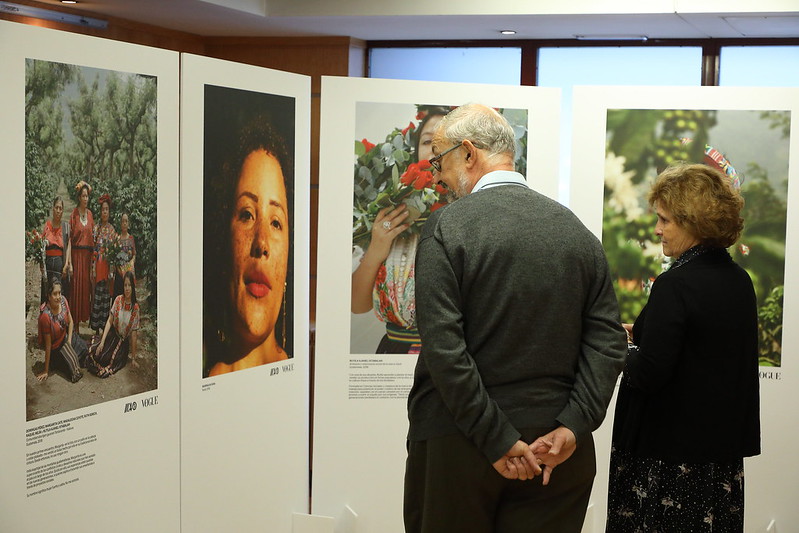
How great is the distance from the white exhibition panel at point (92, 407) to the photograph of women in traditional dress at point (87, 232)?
0.03 m

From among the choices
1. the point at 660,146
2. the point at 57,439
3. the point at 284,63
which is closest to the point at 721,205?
the point at 660,146

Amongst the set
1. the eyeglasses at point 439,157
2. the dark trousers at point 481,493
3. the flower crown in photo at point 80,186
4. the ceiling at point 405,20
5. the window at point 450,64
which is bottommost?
the dark trousers at point 481,493

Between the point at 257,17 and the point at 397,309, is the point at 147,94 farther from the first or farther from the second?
the point at 257,17

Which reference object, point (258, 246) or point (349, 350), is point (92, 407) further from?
point (349, 350)

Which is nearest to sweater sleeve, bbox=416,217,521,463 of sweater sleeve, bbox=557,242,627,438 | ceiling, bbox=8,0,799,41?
sweater sleeve, bbox=557,242,627,438

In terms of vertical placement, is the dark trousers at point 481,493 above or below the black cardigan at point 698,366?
below

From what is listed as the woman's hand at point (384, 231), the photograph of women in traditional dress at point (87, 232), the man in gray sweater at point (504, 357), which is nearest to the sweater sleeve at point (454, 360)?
the man in gray sweater at point (504, 357)

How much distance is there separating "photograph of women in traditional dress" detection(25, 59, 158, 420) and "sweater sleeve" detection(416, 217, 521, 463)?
1.33 metres

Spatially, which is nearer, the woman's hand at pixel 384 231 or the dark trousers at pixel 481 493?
A: the dark trousers at pixel 481 493

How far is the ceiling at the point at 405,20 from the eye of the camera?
4715mm

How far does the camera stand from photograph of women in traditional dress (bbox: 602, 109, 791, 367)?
419 cm

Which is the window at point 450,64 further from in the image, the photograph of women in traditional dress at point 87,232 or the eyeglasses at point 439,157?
the eyeglasses at point 439,157

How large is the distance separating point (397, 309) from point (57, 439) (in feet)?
5.62

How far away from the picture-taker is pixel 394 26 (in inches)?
206
